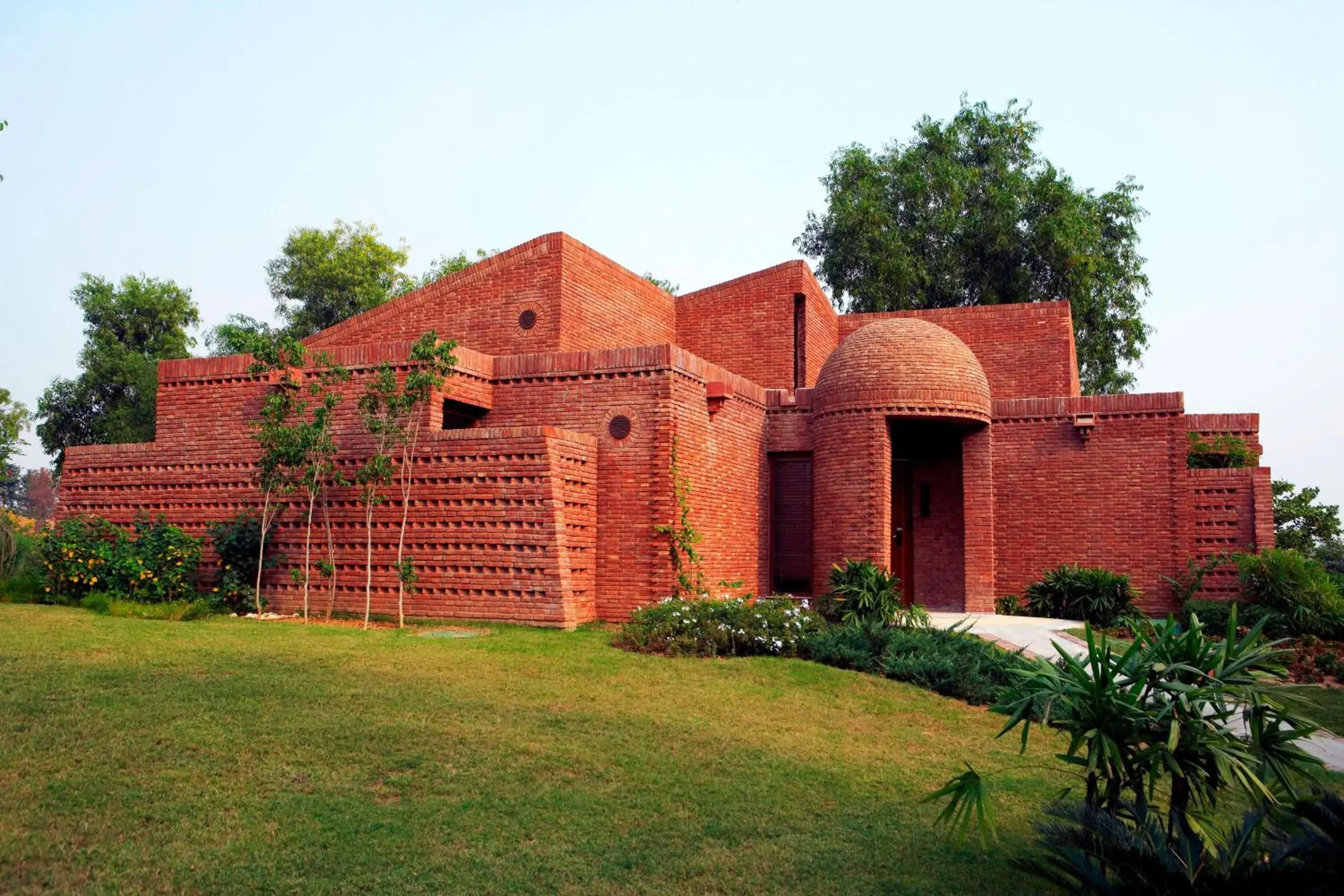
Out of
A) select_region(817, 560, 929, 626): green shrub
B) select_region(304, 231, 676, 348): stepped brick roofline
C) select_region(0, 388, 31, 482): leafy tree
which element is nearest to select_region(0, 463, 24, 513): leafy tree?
select_region(0, 388, 31, 482): leafy tree

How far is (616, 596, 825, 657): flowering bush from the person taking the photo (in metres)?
10.8

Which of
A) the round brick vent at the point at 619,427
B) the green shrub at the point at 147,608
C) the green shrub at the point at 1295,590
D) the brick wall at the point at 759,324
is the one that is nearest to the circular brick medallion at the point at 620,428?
the round brick vent at the point at 619,427

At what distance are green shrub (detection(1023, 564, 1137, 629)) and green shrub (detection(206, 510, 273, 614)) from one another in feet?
39.1

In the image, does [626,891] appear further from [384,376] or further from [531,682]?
[384,376]

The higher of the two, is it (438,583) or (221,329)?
(221,329)

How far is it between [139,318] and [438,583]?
85.9ft

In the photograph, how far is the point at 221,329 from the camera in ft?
117

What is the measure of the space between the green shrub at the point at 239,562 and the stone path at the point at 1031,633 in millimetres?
9488

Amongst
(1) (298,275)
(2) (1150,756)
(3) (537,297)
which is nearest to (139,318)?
(1) (298,275)

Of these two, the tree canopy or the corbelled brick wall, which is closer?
the corbelled brick wall

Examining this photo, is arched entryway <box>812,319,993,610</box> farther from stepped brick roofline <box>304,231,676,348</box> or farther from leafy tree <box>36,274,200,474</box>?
leafy tree <box>36,274,200,474</box>

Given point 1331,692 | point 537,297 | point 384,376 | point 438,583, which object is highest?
point 537,297

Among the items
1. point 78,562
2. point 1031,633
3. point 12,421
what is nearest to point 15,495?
point 12,421

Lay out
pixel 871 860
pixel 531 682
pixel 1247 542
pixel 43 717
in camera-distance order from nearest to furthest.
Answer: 1. pixel 871 860
2. pixel 43 717
3. pixel 531 682
4. pixel 1247 542
